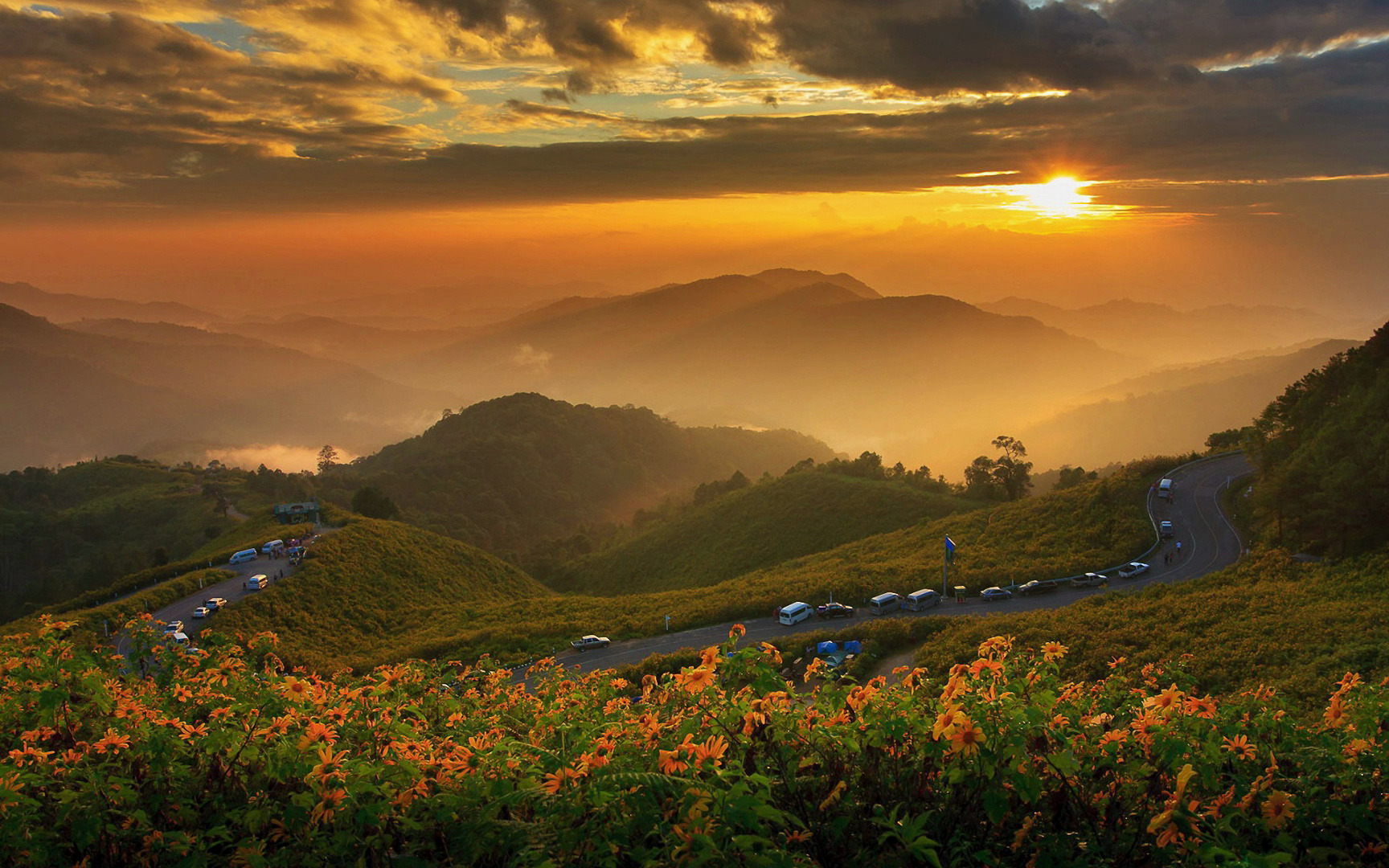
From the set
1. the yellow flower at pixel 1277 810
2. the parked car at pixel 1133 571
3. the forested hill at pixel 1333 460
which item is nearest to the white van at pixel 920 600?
the parked car at pixel 1133 571

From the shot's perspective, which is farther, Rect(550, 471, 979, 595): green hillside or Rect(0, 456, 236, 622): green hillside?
Rect(0, 456, 236, 622): green hillside

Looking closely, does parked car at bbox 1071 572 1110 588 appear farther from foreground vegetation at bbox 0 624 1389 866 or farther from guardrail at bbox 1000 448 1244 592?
foreground vegetation at bbox 0 624 1389 866

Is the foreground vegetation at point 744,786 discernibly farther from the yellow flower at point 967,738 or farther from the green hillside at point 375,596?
the green hillside at point 375,596

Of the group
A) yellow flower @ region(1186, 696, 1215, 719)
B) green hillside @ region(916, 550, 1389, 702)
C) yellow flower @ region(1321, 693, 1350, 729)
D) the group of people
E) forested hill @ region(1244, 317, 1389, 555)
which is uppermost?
yellow flower @ region(1186, 696, 1215, 719)

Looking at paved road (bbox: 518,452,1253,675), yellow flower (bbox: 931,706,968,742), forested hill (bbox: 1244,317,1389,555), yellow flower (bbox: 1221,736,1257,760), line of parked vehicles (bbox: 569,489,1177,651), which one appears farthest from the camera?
line of parked vehicles (bbox: 569,489,1177,651)

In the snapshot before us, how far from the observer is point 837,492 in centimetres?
6312

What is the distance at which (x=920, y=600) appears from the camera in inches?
1287

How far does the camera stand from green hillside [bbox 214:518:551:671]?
35062 mm

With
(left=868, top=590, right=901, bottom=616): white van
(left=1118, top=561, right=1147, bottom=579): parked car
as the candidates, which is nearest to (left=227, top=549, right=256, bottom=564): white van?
(left=868, top=590, right=901, bottom=616): white van

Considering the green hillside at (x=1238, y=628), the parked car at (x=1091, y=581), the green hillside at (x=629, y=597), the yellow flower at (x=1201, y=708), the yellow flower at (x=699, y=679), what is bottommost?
the green hillside at (x=629, y=597)

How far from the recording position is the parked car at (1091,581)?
33312 mm

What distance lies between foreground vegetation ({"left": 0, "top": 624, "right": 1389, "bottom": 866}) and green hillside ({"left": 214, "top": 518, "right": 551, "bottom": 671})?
77.7 feet

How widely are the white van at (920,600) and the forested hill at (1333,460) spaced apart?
13360mm

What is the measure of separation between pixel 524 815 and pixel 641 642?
A: 2784cm
